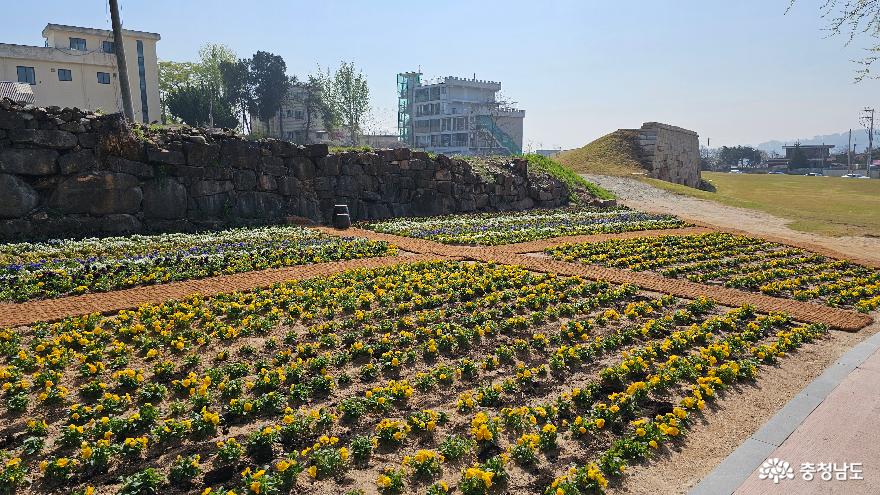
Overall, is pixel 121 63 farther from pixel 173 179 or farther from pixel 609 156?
pixel 609 156

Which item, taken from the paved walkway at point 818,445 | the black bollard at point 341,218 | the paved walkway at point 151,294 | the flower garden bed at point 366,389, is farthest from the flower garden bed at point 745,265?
the black bollard at point 341,218

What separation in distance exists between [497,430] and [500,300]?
502cm

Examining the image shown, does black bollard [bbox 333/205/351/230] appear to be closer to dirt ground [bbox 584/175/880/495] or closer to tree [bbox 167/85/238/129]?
dirt ground [bbox 584/175/880/495]

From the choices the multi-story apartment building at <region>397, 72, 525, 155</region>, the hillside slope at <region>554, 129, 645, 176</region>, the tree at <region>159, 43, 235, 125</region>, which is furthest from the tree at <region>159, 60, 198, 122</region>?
the hillside slope at <region>554, 129, 645, 176</region>

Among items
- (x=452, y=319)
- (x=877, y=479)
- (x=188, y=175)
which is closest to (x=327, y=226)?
(x=188, y=175)

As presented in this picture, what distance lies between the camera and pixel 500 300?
10484 mm

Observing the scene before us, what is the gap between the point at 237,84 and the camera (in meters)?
63.1

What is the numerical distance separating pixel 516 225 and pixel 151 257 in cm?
1364

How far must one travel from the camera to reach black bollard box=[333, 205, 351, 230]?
829 inches

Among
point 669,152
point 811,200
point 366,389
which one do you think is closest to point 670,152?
point 669,152

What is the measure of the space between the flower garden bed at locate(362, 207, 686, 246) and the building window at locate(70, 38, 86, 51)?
42.1 metres

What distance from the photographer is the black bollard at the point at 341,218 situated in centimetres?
2106

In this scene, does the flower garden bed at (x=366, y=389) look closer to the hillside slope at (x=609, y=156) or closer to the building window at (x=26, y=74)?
the hillside slope at (x=609, y=156)

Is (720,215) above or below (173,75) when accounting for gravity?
below
